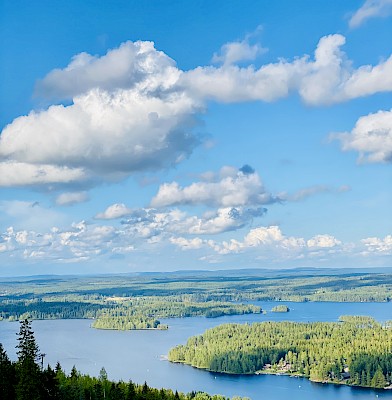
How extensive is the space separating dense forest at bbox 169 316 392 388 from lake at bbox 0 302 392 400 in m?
2.41

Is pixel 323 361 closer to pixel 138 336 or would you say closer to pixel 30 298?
pixel 138 336

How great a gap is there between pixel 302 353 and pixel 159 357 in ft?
61.8

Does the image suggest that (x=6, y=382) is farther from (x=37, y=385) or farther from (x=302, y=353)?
(x=302, y=353)

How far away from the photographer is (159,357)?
82.8 meters

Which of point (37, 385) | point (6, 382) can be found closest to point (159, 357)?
point (6, 382)

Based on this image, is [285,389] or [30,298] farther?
[30,298]

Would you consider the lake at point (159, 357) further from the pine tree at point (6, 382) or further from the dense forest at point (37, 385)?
the pine tree at point (6, 382)

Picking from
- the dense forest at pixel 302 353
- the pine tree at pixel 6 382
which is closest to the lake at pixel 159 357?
the dense forest at pixel 302 353

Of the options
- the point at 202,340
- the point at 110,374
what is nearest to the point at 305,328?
the point at 202,340

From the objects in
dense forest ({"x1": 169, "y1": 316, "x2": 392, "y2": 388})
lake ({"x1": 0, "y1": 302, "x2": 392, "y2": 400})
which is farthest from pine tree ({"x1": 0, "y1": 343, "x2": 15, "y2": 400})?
dense forest ({"x1": 169, "y1": 316, "x2": 392, "y2": 388})

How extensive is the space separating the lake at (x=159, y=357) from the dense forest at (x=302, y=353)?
7.91 ft

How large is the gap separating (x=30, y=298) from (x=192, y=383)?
132m

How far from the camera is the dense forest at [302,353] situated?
69562 mm

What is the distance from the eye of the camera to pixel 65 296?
195125mm
